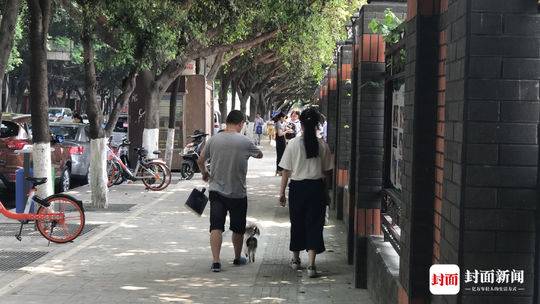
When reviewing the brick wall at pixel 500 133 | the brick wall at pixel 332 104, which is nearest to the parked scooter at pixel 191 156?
the brick wall at pixel 332 104

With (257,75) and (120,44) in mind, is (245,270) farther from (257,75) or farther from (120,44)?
(257,75)

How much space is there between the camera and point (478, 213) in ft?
10.4

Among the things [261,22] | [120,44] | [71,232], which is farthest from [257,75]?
[71,232]

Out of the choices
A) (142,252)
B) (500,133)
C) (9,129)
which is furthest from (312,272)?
(9,129)

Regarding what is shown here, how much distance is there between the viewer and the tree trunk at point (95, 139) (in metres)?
12.6

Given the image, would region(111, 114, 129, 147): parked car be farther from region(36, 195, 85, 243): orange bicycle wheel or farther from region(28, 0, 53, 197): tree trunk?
region(36, 195, 85, 243): orange bicycle wheel

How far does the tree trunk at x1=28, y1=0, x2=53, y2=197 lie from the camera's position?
417 inches

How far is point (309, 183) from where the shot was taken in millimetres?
7605

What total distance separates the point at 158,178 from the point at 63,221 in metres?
6.85

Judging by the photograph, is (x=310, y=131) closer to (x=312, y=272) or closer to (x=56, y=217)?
(x=312, y=272)

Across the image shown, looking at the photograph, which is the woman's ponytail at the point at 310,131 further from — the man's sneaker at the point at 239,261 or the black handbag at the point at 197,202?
the man's sneaker at the point at 239,261

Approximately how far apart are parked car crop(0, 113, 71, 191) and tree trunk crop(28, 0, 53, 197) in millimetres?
2396

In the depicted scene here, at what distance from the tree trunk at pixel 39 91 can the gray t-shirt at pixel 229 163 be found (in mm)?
3747

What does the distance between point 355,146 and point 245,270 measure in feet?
5.98
